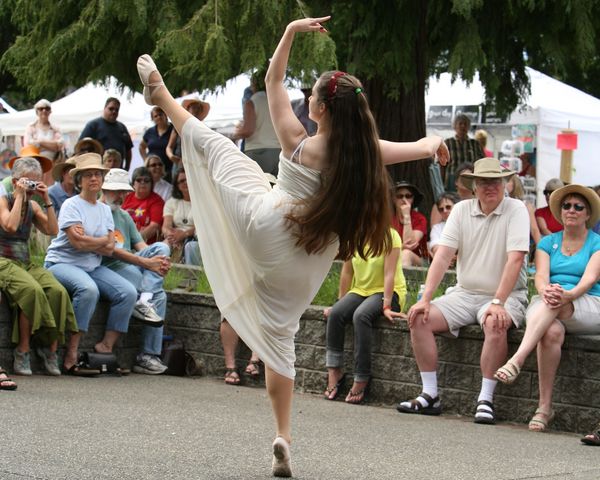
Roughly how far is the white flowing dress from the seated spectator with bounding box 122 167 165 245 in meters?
7.07

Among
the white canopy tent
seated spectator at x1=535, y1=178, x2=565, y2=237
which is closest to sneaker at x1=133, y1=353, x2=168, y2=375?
seated spectator at x1=535, y1=178, x2=565, y2=237

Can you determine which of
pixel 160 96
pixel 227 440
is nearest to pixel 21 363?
pixel 227 440

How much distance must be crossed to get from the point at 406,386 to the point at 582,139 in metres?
12.5

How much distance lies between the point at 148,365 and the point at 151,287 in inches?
27.3

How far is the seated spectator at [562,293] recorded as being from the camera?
8680 mm

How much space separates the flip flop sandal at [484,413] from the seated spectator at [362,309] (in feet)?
3.64

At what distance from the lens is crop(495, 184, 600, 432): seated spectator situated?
8680mm

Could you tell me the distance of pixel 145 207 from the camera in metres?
14.0

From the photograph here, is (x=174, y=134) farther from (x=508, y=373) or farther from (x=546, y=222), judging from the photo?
(x=508, y=373)

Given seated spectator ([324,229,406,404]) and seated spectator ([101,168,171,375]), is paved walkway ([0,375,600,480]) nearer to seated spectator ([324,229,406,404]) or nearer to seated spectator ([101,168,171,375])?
seated spectator ([324,229,406,404])

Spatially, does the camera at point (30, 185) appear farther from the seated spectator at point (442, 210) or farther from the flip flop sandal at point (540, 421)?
the seated spectator at point (442, 210)

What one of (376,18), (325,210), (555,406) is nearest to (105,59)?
(376,18)

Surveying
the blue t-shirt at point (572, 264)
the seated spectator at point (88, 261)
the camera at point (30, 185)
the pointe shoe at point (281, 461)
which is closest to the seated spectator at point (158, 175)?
the seated spectator at point (88, 261)

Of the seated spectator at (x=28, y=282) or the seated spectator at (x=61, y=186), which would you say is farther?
the seated spectator at (x=61, y=186)
